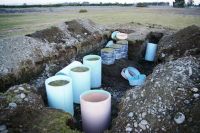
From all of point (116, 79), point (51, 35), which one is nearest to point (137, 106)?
point (116, 79)

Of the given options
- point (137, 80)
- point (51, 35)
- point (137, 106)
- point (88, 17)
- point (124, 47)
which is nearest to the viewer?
point (137, 106)

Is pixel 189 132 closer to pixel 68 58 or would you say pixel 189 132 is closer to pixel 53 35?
pixel 68 58

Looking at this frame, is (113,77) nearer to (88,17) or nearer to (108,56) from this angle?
(108,56)

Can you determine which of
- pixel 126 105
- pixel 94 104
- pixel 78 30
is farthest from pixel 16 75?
pixel 78 30

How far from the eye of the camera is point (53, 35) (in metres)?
5.20

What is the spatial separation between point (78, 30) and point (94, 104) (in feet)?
12.2

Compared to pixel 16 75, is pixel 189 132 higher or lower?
lower

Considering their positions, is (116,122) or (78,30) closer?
(116,122)

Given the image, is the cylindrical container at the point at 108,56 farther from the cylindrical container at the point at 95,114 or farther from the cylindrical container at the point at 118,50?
the cylindrical container at the point at 95,114

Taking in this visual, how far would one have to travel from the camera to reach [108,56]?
4.87m

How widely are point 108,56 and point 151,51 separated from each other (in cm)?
147

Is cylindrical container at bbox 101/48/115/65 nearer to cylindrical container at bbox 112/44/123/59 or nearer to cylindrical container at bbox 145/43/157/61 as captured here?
cylindrical container at bbox 112/44/123/59

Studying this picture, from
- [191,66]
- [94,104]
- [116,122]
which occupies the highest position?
[191,66]

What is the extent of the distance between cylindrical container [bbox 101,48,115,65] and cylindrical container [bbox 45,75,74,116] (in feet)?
5.75
